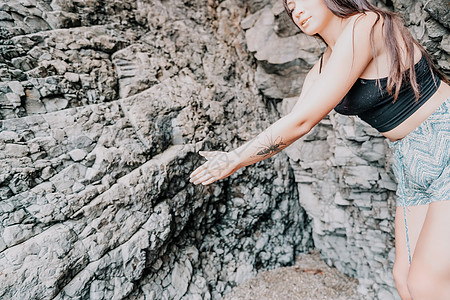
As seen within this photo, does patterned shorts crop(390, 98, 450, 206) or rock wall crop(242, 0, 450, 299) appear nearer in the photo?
patterned shorts crop(390, 98, 450, 206)

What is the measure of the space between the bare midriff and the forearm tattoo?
0.50m

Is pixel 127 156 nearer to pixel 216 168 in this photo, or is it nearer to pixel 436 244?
pixel 216 168

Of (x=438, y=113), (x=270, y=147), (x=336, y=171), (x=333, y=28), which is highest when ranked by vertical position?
(x=333, y=28)

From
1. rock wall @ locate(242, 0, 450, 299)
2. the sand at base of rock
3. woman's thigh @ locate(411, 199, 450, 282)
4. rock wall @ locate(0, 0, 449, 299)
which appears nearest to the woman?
woman's thigh @ locate(411, 199, 450, 282)

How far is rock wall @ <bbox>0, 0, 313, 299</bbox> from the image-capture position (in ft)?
5.49

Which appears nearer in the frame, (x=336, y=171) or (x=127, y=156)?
(x=127, y=156)

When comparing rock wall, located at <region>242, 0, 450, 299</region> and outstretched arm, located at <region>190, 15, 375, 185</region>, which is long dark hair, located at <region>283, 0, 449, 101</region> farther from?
rock wall, located at <region>242, 0, 450, 299</region>

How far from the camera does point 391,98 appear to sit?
1.08 metres

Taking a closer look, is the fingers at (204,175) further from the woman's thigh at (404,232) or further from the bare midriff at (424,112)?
the woman's thigh at (404,232)

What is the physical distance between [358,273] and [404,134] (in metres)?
2.21

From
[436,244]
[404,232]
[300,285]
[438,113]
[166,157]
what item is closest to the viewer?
[436,244]

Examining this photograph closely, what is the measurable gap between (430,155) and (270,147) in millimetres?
615

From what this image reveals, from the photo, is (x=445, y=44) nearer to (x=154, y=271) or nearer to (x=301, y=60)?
(x=301, y=60)

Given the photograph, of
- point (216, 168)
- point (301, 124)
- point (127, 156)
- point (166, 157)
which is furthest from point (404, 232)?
point (127, 156)
